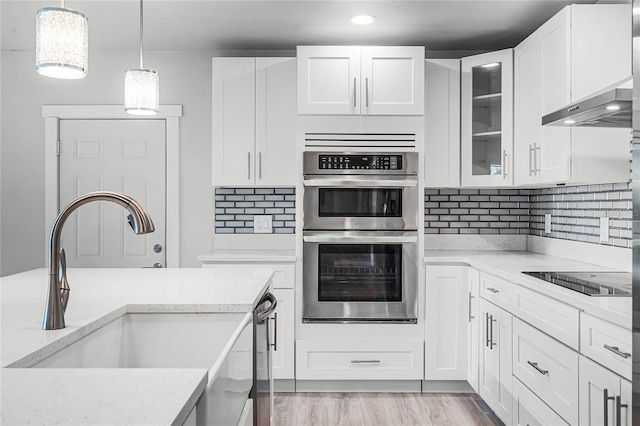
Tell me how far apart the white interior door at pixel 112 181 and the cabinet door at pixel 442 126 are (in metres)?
1.96

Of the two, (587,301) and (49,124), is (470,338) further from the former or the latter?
(49,124)

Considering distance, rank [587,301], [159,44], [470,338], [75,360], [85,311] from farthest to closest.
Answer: [159,44] → [470,338] → [587,301] → [85,311] → [75,360]

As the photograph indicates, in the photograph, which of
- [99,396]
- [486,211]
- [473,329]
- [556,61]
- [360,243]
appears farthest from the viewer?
[486,211]

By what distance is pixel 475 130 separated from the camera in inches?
134

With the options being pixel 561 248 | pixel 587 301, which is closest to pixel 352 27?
pixel 561 248

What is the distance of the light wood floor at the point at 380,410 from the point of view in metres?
2.90

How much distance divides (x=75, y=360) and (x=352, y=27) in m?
2.65

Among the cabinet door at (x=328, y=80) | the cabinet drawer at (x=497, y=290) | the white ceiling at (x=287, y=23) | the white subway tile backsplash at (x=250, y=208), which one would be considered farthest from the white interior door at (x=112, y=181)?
the cabinet drawer at (x=497, y=290)

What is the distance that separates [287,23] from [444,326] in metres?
2.17

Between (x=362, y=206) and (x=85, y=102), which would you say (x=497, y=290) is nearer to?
(x=362, y=206)

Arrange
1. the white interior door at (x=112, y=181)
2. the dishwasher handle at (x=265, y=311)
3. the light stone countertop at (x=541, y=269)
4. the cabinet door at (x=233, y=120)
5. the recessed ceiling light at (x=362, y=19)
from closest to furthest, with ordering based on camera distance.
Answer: the light stone countertop at (x=541, y=269)
the dishwasher handle at (x=265, y=311)
the recessed ceiling light at (x=362, y=19)
the cabinet door at (x=233, y=120)
the white interior door at (x=112, y=181)

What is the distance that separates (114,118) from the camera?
3844 millimetres

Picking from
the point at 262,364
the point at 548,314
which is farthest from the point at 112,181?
the point at 548,314

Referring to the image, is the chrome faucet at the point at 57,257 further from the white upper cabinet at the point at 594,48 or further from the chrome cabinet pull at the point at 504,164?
the chrome cabinet pull at the point at 504,164
